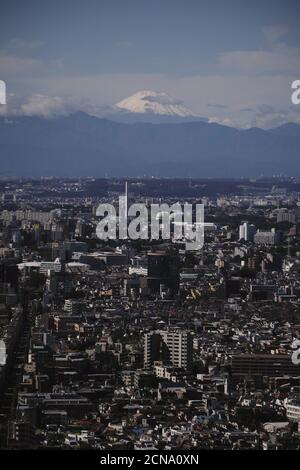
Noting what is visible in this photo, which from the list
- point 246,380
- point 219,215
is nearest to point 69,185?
point 219,215

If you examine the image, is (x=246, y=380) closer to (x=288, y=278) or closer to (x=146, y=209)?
(x=288, y=278)

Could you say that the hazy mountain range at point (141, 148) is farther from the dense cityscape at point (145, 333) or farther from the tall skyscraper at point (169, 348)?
the tall skyscraper at point (169, 348)

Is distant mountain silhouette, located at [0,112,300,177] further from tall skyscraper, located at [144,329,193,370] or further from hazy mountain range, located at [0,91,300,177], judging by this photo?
tall skyscraper, located at [144,329,193,370]

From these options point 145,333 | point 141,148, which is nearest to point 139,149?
point 141,148

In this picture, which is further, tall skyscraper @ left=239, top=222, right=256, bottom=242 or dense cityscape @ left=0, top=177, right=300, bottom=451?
tall skyscraper @ left=239, top=222, right=256, bottom=242

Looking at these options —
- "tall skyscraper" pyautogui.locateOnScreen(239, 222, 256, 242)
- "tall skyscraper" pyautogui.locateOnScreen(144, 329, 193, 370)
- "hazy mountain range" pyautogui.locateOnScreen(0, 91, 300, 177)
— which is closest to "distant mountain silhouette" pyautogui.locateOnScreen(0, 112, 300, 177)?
"hazy mountain range" pyautogui.locateOnScreen(0, 91, 300, 177)

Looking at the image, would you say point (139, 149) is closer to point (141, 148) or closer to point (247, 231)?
point (141, 148)
